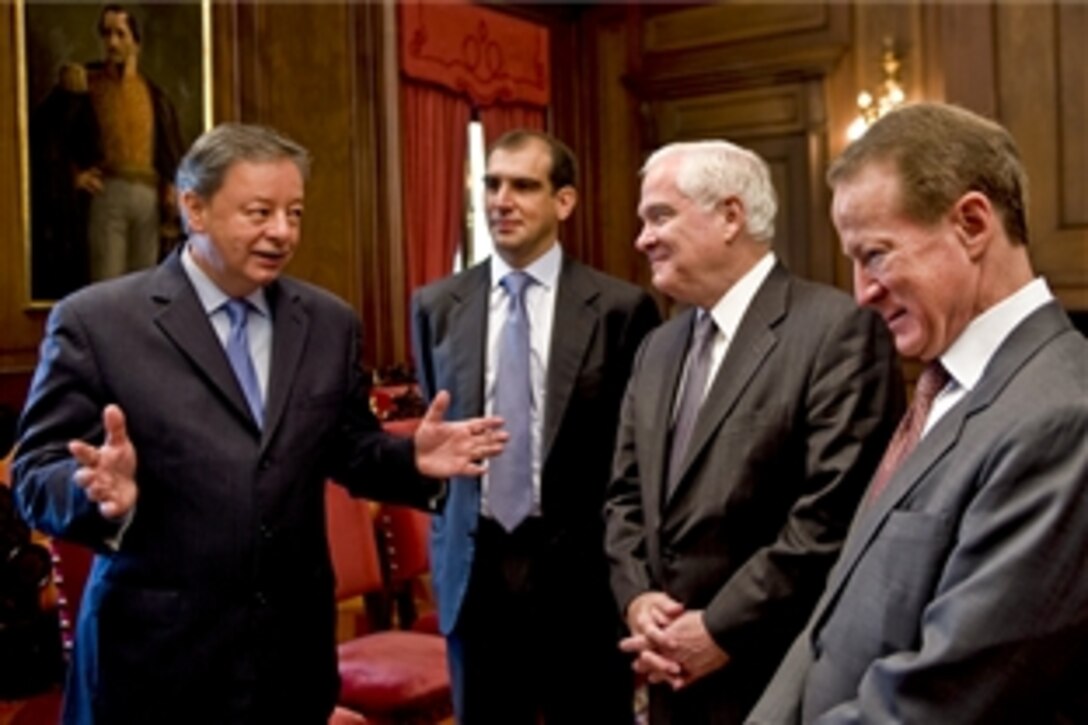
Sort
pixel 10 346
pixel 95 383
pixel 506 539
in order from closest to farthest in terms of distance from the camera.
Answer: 1. pixel 95 383
2. pixel 506 539
3. pixel 10 346

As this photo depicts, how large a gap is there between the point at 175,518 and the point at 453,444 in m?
0.55

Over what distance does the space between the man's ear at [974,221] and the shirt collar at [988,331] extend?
0.23 ft

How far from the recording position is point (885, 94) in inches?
260

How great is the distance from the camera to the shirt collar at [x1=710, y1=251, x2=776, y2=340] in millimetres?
2227

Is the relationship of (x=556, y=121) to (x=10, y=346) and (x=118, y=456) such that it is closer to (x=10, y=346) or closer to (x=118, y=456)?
(x=10, y=346)

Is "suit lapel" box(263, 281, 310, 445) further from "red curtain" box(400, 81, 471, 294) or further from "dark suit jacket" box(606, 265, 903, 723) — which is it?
"red curtain" box(400, 81, 471, 294)

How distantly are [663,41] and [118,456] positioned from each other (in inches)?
247

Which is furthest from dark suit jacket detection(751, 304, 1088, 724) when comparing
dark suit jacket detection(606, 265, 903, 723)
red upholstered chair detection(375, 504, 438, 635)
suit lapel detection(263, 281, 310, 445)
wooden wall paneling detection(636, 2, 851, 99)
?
wooden wall paneling detection(636, 2, 851, 99)

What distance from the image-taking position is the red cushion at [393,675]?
2910 mm

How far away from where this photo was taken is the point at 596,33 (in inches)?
310

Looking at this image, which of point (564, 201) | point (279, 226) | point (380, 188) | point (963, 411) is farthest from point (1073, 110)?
point (963, 411)

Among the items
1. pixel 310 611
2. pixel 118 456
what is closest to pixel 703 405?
pixel 310 611

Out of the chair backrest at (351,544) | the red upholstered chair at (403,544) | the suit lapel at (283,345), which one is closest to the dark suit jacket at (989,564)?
the suit lapel at (283,345)

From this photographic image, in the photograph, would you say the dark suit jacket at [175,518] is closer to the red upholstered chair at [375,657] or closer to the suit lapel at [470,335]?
the suit lapel at [470,335]
